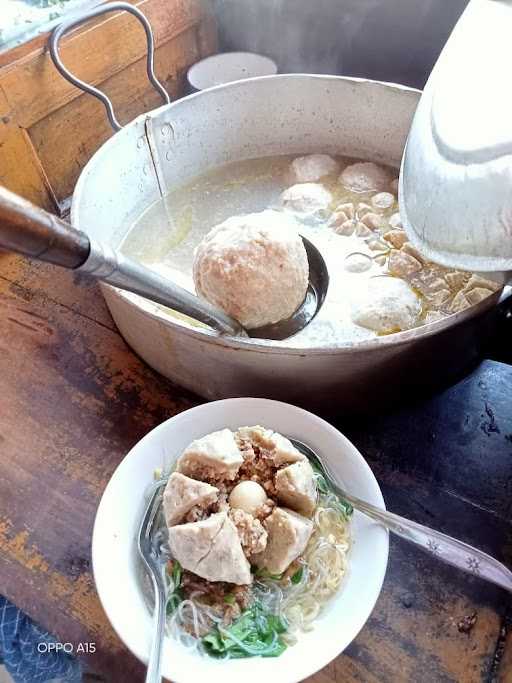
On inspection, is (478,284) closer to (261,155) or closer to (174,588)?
(261,155)

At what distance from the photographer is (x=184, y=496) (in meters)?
0.95

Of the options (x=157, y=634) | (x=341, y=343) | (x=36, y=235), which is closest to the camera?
(x=36, y=235)

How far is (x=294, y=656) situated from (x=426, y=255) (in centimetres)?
78

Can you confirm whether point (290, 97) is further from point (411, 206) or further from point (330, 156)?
point (411, 206)

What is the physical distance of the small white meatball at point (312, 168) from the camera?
2.02 m

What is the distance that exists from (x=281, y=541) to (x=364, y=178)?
141cm

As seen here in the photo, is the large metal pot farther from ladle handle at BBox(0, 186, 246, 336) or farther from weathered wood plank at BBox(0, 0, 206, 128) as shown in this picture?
weathered wood plank at BBox(0, 0, 206, 128)

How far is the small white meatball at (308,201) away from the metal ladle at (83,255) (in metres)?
0.66

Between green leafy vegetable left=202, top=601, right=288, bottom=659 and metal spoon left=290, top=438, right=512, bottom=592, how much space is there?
0.24 metres

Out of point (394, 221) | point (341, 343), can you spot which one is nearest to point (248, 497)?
point (341, 343)

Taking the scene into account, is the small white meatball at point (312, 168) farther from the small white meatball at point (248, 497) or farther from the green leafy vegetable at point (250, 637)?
the green leafy vegetable at point (250, 637)

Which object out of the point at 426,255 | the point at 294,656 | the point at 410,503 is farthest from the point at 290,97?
the point at 294,656

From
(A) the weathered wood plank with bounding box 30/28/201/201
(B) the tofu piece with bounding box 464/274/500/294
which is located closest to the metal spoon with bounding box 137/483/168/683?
(B) the tofu piece with bounding box 464/274/500/294

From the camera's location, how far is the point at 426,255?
115 centimetres
